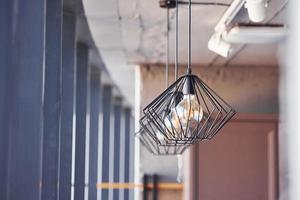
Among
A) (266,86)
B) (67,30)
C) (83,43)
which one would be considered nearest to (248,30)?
(67,30)

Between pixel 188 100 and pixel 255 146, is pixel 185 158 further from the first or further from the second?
pixel 188 100

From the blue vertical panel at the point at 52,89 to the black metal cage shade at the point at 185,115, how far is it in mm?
753

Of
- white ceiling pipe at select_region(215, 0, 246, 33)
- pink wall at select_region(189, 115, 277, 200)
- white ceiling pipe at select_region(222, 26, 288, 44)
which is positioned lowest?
pink wall at select_region(189, 115, 277, 200)

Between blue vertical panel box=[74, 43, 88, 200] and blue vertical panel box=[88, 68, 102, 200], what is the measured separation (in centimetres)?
128

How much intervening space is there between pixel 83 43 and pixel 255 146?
179cm

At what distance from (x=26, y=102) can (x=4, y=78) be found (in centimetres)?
19

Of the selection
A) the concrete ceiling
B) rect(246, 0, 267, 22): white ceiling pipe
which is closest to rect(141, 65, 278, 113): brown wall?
the concrete ceiling

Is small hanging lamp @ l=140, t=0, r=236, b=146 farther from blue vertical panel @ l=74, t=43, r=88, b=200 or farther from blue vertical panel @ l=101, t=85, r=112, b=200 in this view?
blue vertical panel @ l=101, t=85, r=112, b=200

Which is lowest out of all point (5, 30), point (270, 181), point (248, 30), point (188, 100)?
point (270, 181)

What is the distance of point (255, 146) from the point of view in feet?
18.0

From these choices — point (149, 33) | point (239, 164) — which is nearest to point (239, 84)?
point (239, 164)

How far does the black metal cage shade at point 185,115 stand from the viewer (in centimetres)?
250

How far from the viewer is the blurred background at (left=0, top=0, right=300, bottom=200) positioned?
2.54m

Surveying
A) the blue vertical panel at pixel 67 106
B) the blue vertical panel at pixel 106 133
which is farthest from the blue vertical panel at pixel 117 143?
the blue vertical panel at pixel 67 106
